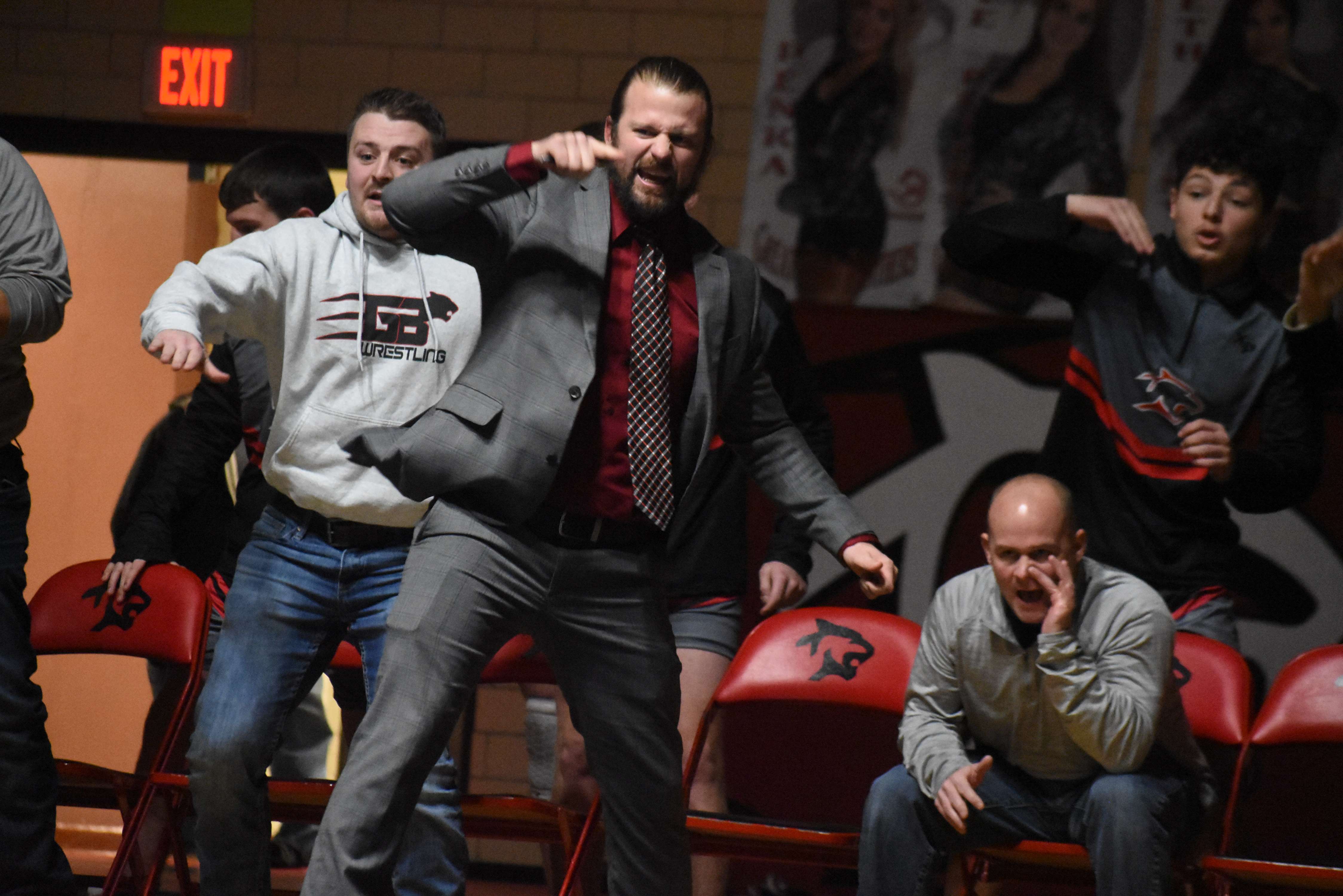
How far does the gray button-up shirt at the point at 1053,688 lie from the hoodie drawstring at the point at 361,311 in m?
1.48

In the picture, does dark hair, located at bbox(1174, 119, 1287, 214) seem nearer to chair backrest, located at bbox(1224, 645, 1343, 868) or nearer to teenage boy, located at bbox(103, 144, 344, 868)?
chair backrest, located at bbox(1224, 645, 1343, 868)

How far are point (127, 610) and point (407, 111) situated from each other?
5.38 feet

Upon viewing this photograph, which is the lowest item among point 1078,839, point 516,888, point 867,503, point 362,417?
point 516,888

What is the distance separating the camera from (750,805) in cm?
502

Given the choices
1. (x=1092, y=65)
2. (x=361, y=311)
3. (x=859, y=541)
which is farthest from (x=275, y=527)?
(x=1092, y=65)

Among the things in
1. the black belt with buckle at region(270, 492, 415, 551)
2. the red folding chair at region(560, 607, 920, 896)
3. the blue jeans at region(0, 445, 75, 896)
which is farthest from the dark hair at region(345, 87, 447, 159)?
the red folding chair at region(560, 607, 920, 896)

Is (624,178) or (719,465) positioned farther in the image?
(719,465)

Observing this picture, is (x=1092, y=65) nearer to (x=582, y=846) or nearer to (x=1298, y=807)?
(x=1298, y=807)

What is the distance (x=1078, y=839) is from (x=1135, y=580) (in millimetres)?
616

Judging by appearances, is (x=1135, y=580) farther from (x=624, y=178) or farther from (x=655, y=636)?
(x=624, y=178)

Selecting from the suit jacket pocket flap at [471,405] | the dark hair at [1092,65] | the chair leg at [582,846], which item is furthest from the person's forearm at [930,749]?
the dark hair at [1092,65]

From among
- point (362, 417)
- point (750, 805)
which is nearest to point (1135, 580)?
point (362, 417)

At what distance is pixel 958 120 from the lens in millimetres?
4949

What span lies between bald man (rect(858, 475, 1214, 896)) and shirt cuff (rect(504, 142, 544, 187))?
55.7 inches
